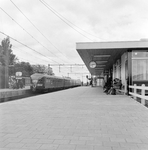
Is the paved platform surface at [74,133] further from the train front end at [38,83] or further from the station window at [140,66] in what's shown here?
the train front end at [38,83]

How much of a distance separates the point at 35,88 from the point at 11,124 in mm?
20736

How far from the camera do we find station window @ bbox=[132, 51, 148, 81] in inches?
563

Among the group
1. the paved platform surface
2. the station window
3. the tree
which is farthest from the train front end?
the paved platform surface

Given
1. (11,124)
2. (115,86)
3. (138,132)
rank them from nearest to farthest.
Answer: (138,132)
(11,124)
(115,86)

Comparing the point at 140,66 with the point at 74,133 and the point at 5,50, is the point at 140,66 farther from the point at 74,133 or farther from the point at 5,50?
the point at 5,50

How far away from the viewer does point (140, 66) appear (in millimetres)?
14352

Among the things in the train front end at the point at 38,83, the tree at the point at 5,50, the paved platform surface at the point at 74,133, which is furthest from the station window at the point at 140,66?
the train front end at the point at 38,83

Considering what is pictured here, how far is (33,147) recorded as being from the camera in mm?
3812

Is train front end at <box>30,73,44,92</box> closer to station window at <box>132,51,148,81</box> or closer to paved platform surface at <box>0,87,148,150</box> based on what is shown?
station window at <box>132,51,148,81</box>

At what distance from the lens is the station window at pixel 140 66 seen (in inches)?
563

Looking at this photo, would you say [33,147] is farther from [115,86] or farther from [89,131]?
[115,86]

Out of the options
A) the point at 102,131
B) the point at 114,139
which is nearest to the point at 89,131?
the point at 102,131

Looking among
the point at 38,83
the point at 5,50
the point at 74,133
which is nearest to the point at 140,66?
the point at 74,133

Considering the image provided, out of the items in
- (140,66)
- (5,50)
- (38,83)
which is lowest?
(38,83)
